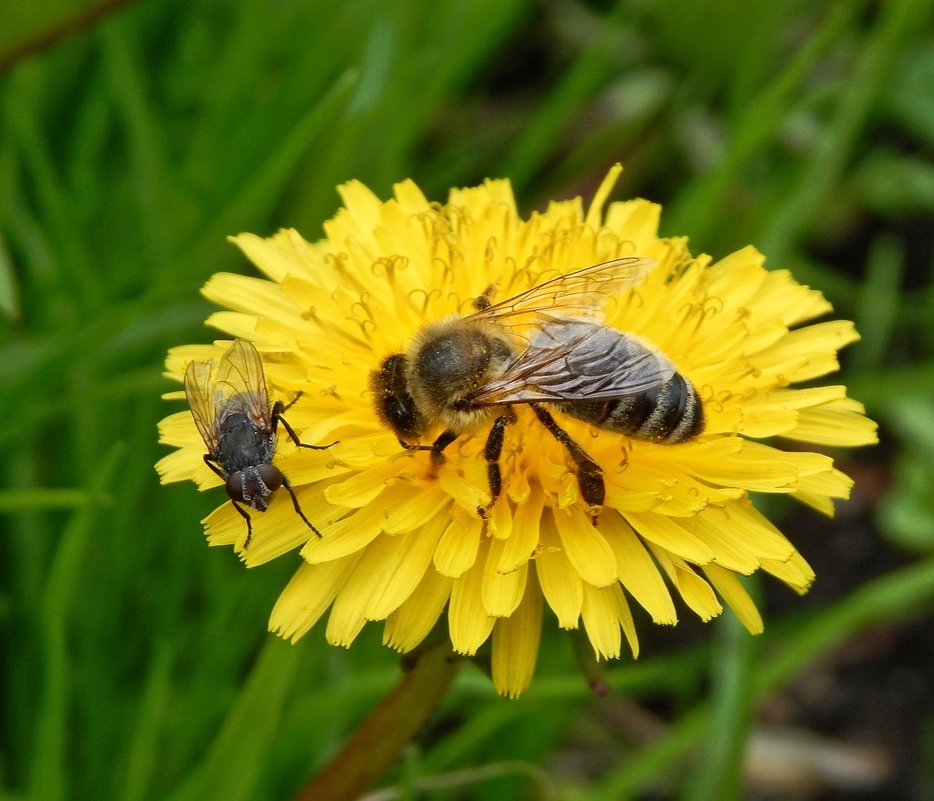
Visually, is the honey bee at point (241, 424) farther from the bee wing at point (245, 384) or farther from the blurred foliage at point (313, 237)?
the blurred foliage at point (313, 237)

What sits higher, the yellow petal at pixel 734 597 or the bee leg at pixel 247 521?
the bee leg at pixel 247 521

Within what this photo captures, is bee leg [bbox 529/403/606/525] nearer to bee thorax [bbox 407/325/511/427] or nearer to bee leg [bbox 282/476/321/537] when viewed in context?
bee thorax [bbox 407/325/511/427]

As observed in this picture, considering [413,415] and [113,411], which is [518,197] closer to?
[113,411]

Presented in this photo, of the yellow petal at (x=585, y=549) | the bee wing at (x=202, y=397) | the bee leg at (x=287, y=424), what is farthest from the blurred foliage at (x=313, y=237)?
the yellow petal at (x=585, y=549)

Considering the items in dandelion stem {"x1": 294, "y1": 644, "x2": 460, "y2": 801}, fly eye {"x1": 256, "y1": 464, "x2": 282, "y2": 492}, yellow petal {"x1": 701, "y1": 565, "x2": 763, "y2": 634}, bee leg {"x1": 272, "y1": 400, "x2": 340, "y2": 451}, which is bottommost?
yellow petal {"x1": 701, "y1": 565, "x2": 763, "y2": 634}

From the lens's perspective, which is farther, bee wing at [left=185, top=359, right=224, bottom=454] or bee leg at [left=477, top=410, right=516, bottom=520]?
bee wing at [left=185, top=359, right=224, bottom=454]

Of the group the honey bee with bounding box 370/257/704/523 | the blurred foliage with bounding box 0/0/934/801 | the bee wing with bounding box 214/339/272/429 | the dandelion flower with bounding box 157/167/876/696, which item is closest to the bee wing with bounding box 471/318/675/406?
the honey bee with bounding box 370/257/704/523
